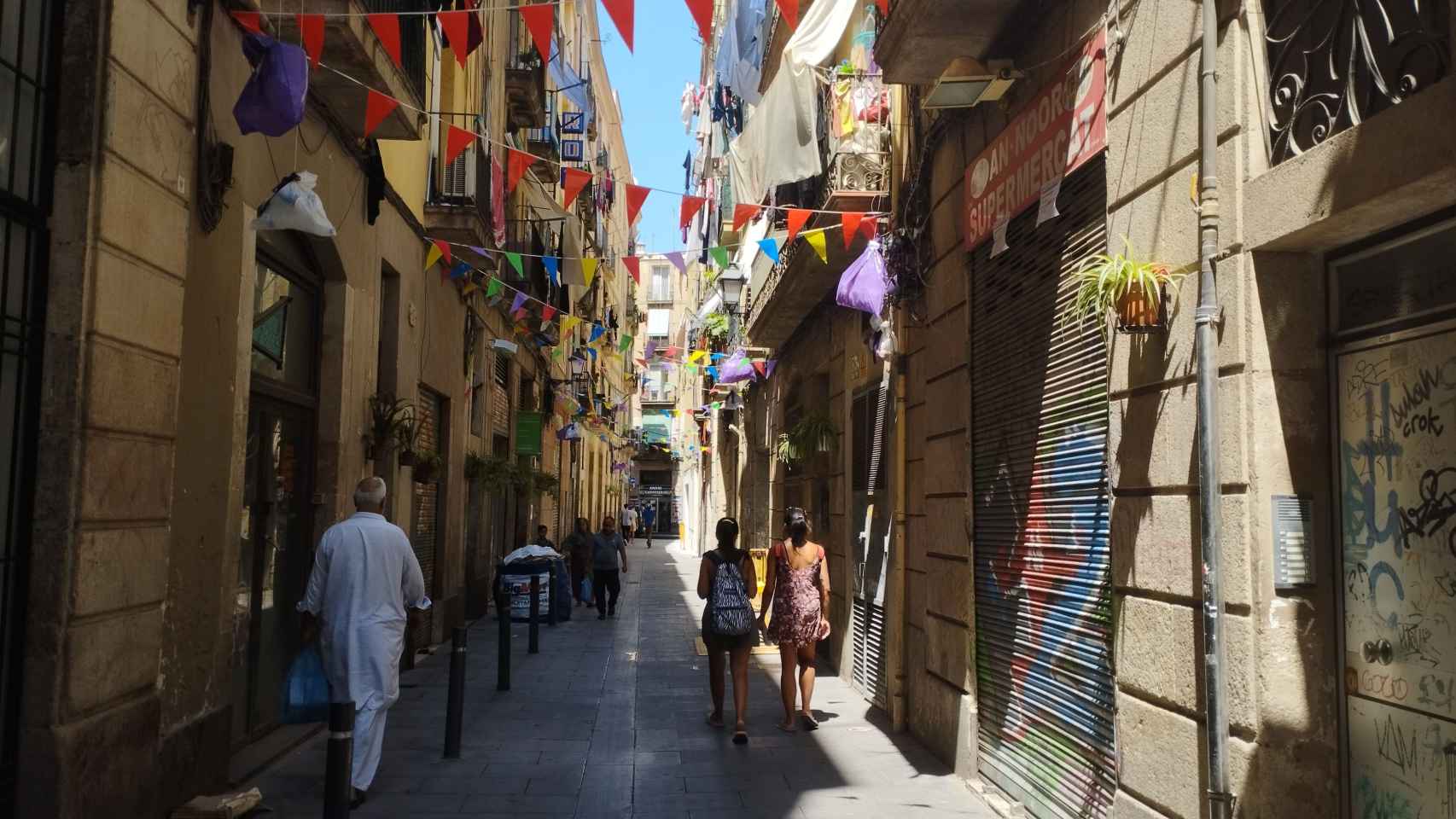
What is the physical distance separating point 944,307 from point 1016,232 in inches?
56.2

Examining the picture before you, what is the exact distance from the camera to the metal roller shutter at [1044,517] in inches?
220

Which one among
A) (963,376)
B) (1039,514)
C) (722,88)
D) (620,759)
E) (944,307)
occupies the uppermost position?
(722,88)

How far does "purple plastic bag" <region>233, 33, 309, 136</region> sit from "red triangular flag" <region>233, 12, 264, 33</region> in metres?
0.27

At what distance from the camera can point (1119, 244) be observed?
5266 mm

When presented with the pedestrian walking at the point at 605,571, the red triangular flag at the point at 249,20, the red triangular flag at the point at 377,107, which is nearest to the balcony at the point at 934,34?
the red triangular flag at the point at 377,107

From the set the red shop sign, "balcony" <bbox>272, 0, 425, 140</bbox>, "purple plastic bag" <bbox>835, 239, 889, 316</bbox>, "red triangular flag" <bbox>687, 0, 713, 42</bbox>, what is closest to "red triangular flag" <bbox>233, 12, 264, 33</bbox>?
"balcony" <bbox>272, 0, 425, 140</bbox>

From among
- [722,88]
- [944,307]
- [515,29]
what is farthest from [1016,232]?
[515,29]

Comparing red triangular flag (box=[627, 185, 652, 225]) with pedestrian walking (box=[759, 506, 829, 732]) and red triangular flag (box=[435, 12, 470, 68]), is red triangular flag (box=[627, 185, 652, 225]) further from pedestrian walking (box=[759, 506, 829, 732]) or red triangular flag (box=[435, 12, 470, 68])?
pedestrian walking (box=[759, 506, 829, 732])

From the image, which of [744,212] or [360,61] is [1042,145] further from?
[360,61]

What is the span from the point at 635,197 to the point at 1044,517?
494 cm

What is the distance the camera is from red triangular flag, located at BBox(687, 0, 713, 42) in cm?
662

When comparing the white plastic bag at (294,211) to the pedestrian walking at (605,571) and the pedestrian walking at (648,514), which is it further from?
the pedestrian walking at (648,514)

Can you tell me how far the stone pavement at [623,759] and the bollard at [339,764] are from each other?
6.44 feet

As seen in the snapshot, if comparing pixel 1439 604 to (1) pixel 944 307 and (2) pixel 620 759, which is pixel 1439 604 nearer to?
(1) pixel 944 307
